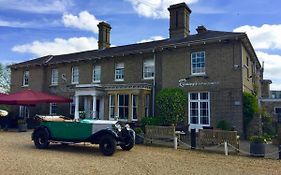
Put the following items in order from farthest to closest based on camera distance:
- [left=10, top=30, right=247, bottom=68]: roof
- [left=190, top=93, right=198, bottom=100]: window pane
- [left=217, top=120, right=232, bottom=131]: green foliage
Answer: [left=190, top=93, right=198, bottom=100]: window pane < [left=10, top=30, right=247, bottom=68]: roof < [left=217, top=120, right=232, bottom=131]: green foliage

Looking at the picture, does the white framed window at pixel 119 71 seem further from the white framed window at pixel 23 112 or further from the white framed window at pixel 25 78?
the white framed window at pixel 23 112

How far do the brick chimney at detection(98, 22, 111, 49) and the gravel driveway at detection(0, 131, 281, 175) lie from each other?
644 inches

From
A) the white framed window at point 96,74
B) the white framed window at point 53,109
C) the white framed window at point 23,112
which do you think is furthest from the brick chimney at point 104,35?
the white framed window at point 23,112

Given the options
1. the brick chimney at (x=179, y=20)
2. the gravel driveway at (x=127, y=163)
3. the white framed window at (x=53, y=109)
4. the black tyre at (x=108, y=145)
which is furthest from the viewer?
the white framed window at (x=53, y=109)

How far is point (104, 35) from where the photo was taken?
2647 centimetres

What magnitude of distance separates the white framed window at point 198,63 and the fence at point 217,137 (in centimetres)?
A: 631

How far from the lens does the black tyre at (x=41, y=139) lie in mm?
11695

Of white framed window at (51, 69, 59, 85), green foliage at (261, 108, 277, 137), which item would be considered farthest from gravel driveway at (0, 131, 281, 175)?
white framed window at (51, 69, 59, 85)

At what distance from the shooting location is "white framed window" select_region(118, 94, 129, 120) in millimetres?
19594

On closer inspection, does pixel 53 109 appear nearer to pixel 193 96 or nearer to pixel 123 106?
pixel 123 106

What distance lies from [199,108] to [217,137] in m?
5.51

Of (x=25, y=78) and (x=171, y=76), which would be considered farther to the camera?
(x=25, y=78)

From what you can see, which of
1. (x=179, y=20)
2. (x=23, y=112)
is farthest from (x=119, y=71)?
(x=23, y=112)

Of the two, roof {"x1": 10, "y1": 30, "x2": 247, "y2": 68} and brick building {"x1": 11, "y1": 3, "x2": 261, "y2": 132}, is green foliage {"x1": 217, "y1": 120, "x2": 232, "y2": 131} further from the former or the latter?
roof {"x1": 10, "y1": 30, "x2": 247, "y2": 68}
